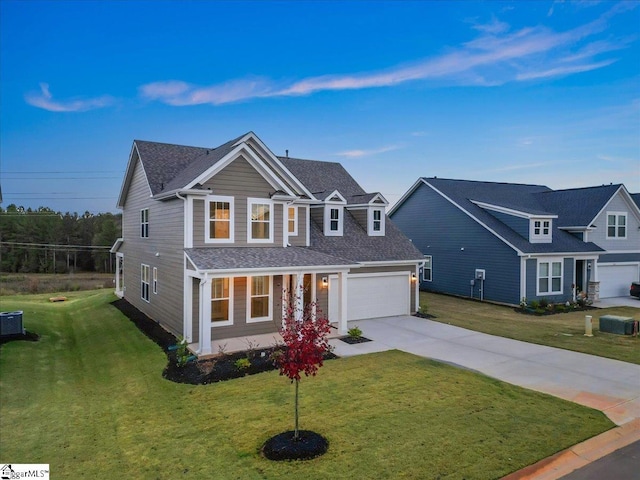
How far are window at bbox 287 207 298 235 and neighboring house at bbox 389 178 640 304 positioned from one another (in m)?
12.0

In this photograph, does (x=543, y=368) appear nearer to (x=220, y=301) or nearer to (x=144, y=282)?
(x=220, y=301)

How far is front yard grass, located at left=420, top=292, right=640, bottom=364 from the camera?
1287 cm

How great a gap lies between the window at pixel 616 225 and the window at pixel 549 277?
6369 millimetres

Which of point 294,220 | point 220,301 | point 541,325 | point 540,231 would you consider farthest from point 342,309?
point 540,231

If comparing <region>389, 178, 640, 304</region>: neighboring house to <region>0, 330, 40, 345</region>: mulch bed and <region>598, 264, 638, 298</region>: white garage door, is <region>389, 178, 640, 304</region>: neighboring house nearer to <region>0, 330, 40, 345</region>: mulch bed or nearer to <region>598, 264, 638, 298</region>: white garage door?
<region>598, 264, 638, 298</region>: white garage door

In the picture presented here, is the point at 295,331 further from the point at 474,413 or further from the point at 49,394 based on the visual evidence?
the point at 49,394

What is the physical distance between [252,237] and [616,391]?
11.7 metres

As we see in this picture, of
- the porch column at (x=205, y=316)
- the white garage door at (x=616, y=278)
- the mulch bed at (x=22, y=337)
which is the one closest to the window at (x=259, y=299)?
the porch column at (x=205, y=316)

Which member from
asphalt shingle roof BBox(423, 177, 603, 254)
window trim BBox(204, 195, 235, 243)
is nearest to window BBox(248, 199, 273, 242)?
window trim BBox(204, 195, 235, 243)

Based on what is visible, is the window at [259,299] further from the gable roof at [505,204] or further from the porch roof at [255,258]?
the gable roof at [505,204]

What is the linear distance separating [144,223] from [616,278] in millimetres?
28717

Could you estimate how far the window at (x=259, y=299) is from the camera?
1405 centimetres

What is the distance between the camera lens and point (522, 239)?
71.4 feet

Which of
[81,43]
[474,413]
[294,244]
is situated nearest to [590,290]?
[294,244]
